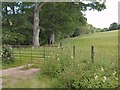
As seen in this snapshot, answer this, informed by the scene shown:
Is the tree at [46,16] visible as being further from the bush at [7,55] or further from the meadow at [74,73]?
the meadow at [74,73]

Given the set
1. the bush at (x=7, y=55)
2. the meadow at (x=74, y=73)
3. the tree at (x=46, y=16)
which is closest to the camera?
the meadow at (x=74, y=73)

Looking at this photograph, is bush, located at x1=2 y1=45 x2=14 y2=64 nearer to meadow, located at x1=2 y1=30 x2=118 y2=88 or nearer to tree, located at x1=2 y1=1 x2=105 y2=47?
meadow, located at x1=2 y1=30 x2=118 y2=88

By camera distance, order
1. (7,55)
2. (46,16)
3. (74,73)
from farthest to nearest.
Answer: (46,16) → (7,55) → (74,73)

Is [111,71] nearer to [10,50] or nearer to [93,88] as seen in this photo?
[93,88]

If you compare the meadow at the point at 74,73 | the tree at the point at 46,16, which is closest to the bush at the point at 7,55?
the meadow at the point at 74,73

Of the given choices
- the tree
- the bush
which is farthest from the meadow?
the tree

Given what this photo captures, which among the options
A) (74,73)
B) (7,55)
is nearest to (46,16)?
(7,55)

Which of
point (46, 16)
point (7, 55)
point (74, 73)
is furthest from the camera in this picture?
point (46, 16)

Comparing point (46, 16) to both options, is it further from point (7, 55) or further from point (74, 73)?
point (74, 73)

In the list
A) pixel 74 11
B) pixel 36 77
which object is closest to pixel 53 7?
pixel 74 11

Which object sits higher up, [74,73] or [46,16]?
[46,16]

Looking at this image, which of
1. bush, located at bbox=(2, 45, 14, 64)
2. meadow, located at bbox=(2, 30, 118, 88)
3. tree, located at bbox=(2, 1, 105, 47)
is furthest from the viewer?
tree, located at bbox=(2, 1, 105, 47)

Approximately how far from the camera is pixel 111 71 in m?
8.57

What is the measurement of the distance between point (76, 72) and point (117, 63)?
1.34m
